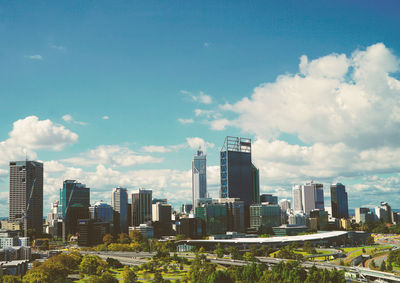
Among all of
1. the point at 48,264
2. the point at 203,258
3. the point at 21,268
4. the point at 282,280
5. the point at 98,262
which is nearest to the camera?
the point at 282,280

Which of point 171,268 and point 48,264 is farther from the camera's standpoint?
point 171,268

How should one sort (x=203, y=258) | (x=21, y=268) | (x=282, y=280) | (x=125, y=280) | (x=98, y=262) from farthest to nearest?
(x=203, y=258)
(x=98, y=262)
(x=21, y=268)
(x=125, y=280)
(x=282, y=280)

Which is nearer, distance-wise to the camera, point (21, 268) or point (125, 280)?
point (125, 280)

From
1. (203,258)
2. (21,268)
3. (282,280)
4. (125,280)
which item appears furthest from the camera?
(203,258)

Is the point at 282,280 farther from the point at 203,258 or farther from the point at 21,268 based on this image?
the point at 21,268

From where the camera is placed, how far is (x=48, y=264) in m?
152

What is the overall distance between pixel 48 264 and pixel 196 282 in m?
53.2

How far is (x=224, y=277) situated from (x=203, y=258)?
5297cm

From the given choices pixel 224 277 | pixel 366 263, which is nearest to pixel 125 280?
pixel 224 277

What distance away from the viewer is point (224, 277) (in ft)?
455

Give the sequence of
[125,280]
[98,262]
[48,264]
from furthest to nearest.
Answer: [98,262] < [48,264] < [125,280]

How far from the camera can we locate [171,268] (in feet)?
570

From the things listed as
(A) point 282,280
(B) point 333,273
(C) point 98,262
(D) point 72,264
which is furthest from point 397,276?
(D) point 72,264

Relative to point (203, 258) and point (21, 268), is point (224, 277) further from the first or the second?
point (21, 268)
